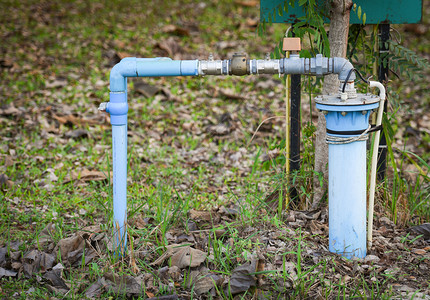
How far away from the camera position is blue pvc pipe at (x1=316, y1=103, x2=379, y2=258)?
2707mm

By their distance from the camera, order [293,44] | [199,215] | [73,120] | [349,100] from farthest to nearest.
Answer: [73,120], [199,215], [293,44], [349,100]

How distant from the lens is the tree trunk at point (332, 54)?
320 centimetres

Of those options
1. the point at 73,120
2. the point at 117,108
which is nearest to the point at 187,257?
the point at 117,108

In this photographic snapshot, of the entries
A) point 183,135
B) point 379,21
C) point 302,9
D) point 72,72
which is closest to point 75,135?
point 183,135

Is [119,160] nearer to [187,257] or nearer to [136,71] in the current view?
[136,71]

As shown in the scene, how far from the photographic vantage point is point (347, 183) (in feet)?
9.16

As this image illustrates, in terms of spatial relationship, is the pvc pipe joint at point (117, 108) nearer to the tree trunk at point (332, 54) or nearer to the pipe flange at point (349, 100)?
the pipe flange at point (349, 100)

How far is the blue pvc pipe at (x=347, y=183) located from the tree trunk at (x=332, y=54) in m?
0.53

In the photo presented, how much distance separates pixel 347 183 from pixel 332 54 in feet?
3.08

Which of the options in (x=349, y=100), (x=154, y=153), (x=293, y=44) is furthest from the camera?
(x=154, y=153)

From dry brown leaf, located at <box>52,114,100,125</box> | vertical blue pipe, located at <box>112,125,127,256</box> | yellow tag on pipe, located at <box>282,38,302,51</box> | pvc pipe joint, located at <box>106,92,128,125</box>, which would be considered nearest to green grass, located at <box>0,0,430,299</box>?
dry brown leaf, located at <box>52,114,100,125</box>

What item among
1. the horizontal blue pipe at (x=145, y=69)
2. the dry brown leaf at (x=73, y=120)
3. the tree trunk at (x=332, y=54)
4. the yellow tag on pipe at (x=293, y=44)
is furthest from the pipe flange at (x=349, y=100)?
the dry brown leaf at (x=73, y=120)

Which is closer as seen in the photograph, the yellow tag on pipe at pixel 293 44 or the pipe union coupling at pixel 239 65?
the pipe union coupling at pixel 239 65

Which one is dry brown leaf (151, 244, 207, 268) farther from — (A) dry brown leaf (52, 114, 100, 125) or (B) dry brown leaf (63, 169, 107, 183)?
(A) dry brown leaf (52, 114, 100, 125)
